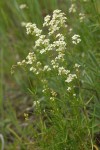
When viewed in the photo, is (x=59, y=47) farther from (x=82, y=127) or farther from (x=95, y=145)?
(x=95, y=145)

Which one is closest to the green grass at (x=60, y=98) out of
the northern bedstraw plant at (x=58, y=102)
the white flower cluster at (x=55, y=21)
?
the northern bedstraw plant at (x=58, y=102)

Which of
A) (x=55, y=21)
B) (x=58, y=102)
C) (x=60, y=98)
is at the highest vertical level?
(x=55, y=21)

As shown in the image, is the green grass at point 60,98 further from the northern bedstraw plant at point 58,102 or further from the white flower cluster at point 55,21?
the white flower cluster at point 55,21

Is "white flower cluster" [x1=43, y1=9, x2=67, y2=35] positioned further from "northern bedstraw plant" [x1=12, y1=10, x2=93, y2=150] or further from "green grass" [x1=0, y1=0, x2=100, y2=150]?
"green grass" [x1=0, y1=0, x2=100, y2=150]

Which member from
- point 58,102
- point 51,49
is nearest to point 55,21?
point 51,49

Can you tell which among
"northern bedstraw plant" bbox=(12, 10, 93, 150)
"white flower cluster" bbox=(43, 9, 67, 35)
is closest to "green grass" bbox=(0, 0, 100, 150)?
"northern bedstraw plant" bbox=(12, 10, 93, 150)

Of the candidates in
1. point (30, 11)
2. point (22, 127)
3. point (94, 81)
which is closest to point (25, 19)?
point (30, 11)

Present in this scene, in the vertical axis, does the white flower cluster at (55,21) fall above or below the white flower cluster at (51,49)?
above

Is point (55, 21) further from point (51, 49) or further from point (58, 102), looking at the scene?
point (58, 102)
